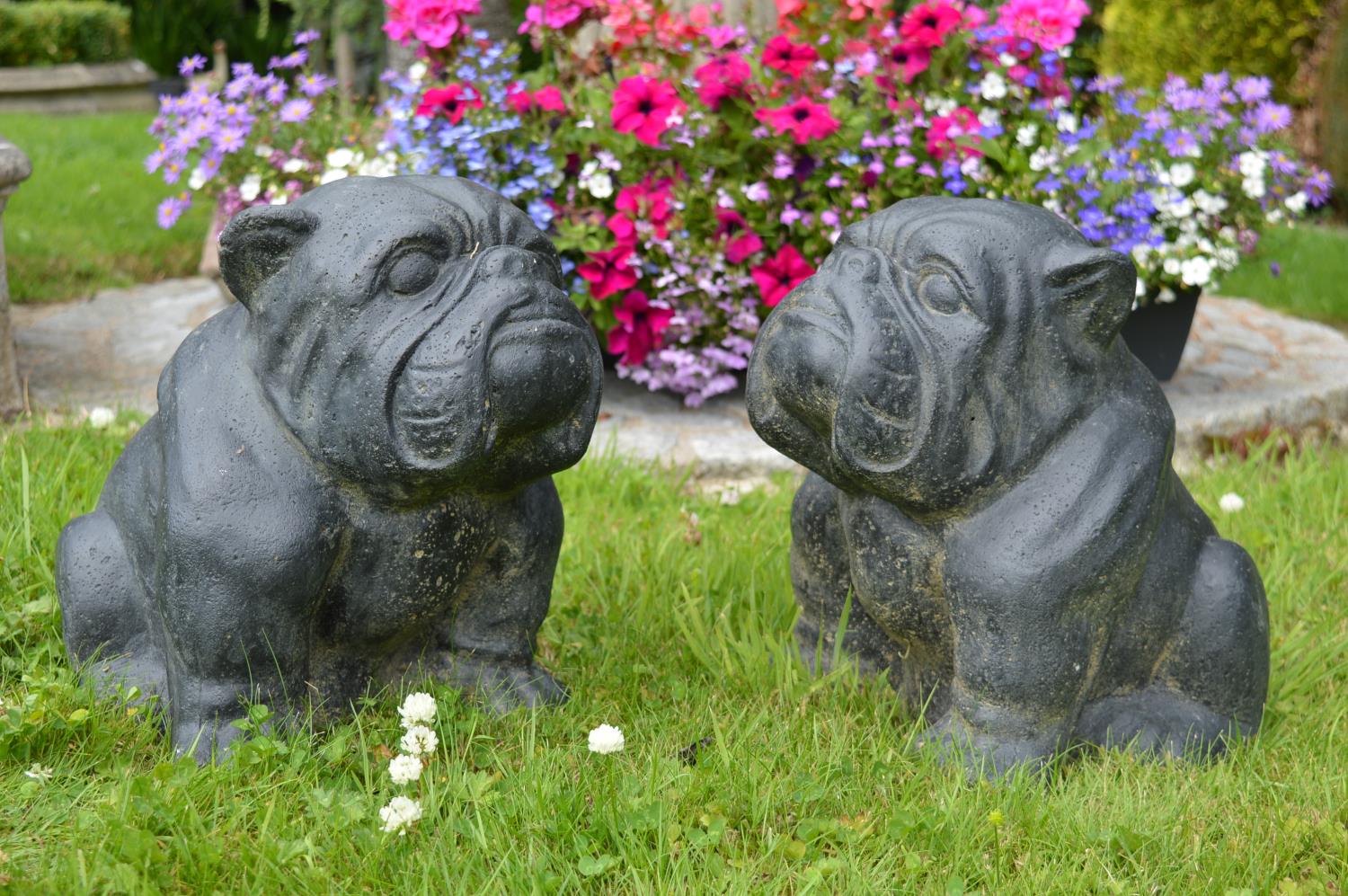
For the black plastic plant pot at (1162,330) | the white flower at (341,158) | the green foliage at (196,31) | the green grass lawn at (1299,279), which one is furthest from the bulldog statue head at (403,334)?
the green foliage at (196,31)

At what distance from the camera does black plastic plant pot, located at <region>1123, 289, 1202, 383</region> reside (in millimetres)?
5309

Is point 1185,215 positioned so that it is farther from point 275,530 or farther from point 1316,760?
point 275,530

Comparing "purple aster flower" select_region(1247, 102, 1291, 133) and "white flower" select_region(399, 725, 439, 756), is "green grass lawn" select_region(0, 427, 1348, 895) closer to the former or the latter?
"white flower" select_region(399, 725, 439, 756)

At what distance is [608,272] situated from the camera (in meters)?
4.84

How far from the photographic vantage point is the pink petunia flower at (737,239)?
15.9 feet

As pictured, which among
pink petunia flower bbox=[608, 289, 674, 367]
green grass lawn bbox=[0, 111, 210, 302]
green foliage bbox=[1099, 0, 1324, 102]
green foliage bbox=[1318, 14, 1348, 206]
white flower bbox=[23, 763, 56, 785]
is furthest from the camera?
green foliage bbox=[1099, 0, 1324, 102]

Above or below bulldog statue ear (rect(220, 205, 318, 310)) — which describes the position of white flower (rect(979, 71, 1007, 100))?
below

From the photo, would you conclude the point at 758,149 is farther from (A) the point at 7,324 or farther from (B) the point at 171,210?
(A) the point at 7,324

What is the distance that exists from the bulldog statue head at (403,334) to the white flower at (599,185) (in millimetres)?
2407

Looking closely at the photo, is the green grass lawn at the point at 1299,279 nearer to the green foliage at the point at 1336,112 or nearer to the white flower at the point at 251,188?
the green foliage at the point at 1336,112

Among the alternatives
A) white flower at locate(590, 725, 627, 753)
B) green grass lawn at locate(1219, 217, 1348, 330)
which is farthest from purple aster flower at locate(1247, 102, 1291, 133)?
white flower at locate(590, 725, 627, 753)

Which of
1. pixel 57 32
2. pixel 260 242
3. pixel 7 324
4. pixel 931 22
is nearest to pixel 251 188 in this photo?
pixel 7 324

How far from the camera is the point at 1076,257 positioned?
2.30 m

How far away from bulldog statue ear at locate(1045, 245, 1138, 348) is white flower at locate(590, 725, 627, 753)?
1136 millimetres
